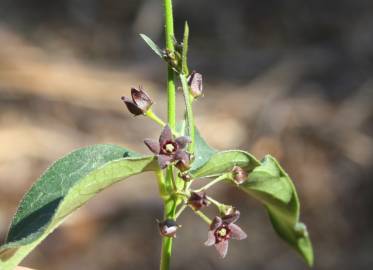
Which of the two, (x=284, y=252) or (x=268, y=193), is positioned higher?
(x=268, y=193)

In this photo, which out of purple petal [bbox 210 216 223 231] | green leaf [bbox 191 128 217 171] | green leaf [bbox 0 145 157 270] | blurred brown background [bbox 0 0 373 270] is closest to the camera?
green leaf [bbox 0 145 157 270]

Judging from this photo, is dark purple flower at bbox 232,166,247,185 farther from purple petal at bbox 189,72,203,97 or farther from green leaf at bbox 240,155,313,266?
purple petal at bbox 189,72,203,97

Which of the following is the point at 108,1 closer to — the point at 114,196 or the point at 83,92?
the point at 83,92

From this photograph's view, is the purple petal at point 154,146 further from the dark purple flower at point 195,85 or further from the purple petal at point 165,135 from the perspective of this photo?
the dark purple flower at point 195,85

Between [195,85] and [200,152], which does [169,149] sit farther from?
[200,152]

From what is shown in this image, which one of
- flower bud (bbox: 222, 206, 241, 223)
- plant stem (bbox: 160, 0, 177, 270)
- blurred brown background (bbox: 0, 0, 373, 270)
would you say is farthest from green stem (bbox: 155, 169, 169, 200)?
blurred brown background (bbox: 0, 0, 373, 270)

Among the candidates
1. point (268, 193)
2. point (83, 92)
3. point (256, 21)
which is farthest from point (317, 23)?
point (268, 193)

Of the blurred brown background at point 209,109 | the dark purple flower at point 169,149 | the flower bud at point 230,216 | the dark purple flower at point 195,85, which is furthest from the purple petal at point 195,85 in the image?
the blurred brown background at point 209,109
